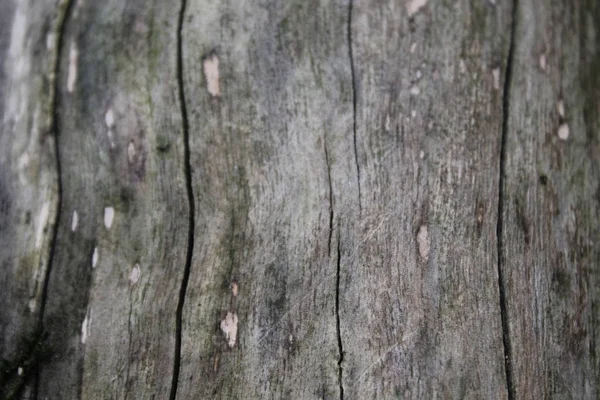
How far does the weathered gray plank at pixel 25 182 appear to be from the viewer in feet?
4.81

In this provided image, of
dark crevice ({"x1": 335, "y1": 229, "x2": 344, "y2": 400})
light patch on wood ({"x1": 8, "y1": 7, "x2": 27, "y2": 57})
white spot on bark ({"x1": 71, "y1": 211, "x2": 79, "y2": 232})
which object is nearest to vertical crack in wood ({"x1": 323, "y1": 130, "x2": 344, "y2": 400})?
dark crevice ({"x1": 335, "y1": 229, "x2": 344, "y2": 400})

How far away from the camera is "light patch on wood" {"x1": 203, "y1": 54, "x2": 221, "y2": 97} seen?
148cm

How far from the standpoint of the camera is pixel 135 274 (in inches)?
56.7

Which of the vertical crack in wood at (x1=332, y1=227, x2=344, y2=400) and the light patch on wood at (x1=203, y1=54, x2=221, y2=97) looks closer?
the vertical crack in wood at (x1=332, y1=227, x2=344, y2=400)

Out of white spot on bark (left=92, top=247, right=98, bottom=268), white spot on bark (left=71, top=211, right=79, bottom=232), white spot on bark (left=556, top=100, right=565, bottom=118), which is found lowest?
white spot on bark (left=92, top=247, right=98, bottom=268)

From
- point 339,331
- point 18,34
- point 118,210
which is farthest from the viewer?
point 18,34

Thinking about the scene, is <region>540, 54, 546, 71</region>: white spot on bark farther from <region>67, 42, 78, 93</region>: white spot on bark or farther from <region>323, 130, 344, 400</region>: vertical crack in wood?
<region>67, 42, 78, 93</region>: white spot on bark

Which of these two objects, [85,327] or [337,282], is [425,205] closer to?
[337,282]

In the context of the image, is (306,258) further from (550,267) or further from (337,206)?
(550,267)

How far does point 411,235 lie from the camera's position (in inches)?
55.1

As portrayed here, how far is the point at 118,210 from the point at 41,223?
26 cm

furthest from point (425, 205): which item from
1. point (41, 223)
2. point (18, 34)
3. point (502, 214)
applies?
point (18, 34)

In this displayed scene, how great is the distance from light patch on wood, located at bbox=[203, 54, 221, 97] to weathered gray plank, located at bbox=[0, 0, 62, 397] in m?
0.53

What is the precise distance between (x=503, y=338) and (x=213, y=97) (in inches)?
42.0
